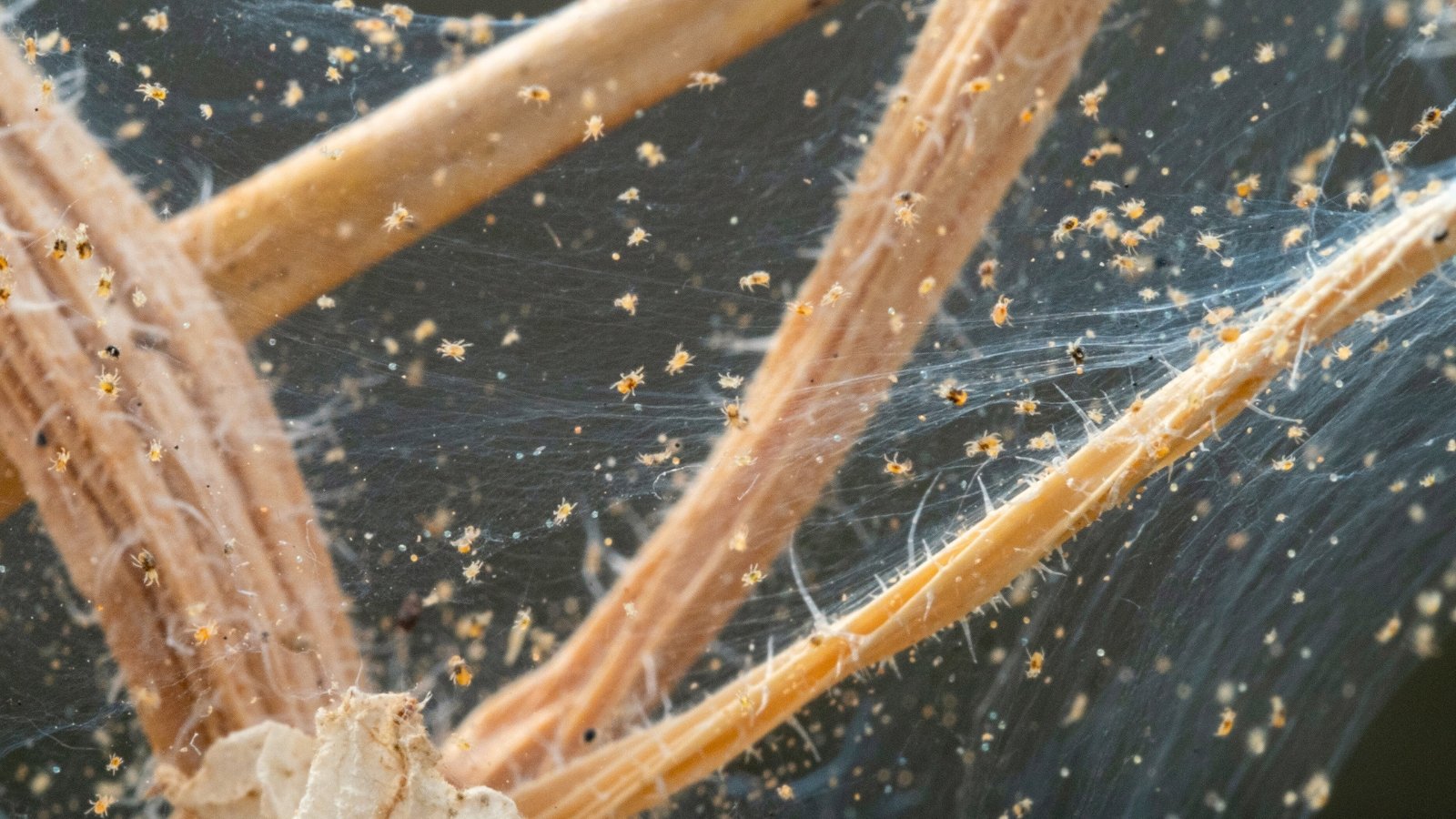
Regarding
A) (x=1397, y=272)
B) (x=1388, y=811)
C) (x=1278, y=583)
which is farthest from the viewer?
(x=1388, y=811)

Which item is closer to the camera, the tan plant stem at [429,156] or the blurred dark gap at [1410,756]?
the tan plant stem at [429,156]

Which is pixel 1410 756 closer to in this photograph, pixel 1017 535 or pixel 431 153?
pixel 1017 535

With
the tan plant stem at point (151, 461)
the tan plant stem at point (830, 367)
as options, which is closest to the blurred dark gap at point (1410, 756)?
the tan plant stem at point (830, 367)

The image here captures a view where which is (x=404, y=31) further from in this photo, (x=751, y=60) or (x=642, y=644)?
(x=642, y=644)

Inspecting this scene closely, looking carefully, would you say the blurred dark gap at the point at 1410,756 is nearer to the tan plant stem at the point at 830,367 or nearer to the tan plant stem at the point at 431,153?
the tan plant stem at the point at 830,367

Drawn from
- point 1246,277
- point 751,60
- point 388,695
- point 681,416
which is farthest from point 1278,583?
point 388,695

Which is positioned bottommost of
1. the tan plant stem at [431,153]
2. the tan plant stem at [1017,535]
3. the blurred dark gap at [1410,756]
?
the blurred dark gap at [1410,756]
